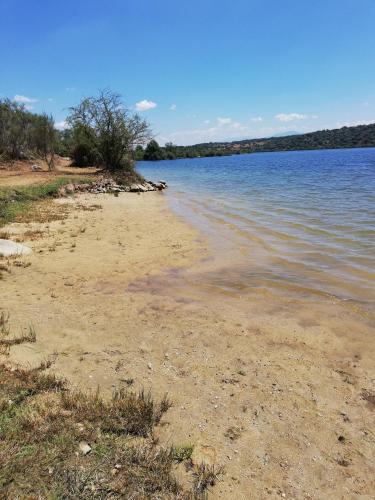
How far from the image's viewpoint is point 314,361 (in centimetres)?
491

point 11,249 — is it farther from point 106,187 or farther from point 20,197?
point 106,187

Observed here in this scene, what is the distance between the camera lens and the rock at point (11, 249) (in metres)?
9.11

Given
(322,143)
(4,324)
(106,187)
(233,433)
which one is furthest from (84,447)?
(322,143)

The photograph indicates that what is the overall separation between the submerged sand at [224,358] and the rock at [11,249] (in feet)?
1.29

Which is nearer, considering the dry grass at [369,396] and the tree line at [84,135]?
the dry grass at [369,396]

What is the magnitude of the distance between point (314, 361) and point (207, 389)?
5.44ft

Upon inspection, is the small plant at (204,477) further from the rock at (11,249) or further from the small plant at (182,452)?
the rock at (11,249)

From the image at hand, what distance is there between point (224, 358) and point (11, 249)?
6937 millimetres

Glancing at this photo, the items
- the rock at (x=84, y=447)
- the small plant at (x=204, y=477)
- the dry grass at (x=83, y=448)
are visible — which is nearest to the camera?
the dry grass at (x=83, y=448)

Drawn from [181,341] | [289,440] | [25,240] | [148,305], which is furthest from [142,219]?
[289,440]

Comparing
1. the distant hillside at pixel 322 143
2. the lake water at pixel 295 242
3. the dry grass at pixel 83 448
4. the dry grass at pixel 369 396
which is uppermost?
the distant hillside at pixel 322 143

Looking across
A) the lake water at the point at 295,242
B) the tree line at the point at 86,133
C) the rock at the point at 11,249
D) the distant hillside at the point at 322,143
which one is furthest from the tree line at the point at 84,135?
the distant hillside at the point at 322,143

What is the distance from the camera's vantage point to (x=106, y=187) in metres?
26.3

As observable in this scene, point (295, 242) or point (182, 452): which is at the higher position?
point (182, 452)
